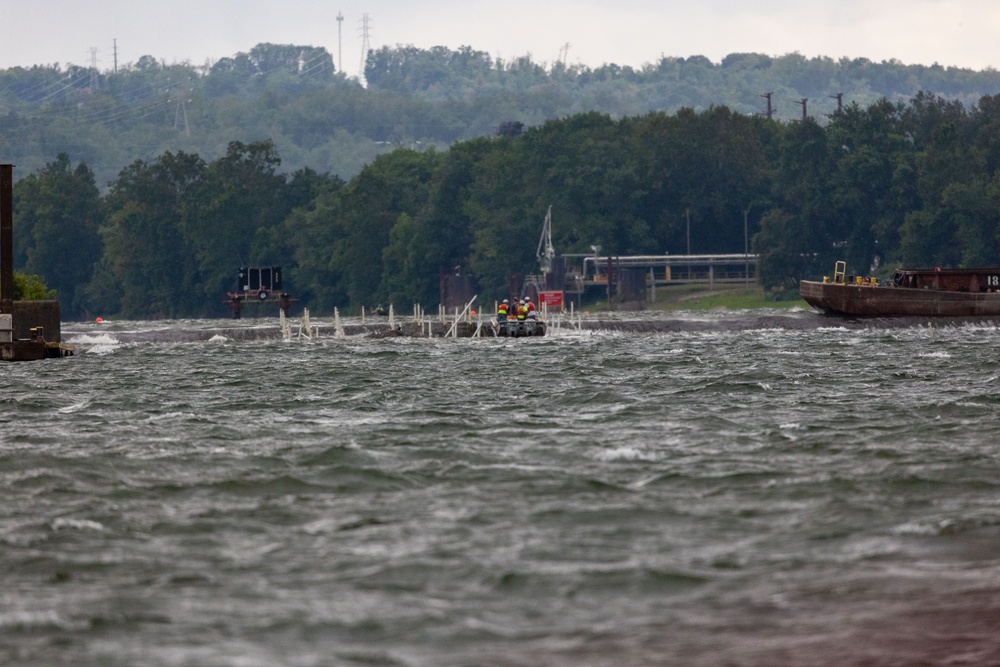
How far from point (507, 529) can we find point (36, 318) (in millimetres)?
53878

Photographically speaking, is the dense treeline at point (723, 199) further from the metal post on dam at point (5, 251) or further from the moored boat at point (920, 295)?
the metal post on dam at point (5, 251)

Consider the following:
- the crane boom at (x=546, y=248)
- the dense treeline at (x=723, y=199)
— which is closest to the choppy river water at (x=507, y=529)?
the dense treeline at (x=723, y=199)

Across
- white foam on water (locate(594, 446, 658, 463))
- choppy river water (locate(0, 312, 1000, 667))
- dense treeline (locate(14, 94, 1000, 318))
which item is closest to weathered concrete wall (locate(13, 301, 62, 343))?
choppy river water (locate(0, 312, 1000, 667))

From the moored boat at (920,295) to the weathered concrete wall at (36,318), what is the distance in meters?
46.4

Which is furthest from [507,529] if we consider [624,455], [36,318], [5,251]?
[36,318]

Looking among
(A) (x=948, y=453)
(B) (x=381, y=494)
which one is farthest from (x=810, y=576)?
(A) (x=948, y=453)

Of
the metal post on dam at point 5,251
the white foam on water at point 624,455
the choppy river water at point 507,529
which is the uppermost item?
the metal post on dam at point 5,251

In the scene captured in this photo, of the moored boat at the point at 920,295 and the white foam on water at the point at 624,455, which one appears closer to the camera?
the white foam on water at the point at 624,455

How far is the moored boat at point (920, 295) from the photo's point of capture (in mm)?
98125

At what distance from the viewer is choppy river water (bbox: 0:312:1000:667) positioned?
1773 cm

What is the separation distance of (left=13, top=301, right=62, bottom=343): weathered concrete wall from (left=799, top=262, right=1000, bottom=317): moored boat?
4636 cm

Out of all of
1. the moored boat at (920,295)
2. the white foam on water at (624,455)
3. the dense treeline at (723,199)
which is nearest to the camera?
the white foam on water at (624,455)

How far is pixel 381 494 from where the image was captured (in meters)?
27.2

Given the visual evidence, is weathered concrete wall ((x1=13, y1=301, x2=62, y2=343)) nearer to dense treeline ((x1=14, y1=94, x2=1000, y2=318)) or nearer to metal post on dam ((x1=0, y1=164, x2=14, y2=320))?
metal post on dam ((x1=0, y1=164, x2=14, y2=320))
